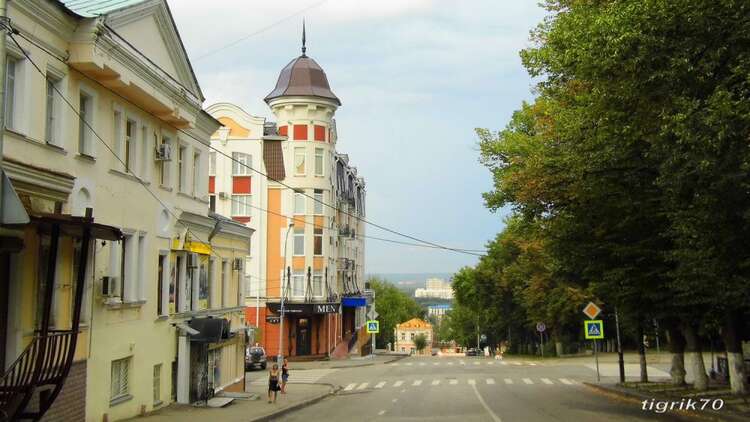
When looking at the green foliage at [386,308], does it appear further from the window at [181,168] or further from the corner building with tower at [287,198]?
the window at [181,168]

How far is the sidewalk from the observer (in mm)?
19500

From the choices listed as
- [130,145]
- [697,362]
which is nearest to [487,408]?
[697,362]

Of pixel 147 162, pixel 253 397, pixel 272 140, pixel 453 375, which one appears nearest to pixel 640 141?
pixel 147 162

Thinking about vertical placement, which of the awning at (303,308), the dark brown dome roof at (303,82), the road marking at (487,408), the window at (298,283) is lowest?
the road marking at (487,408)

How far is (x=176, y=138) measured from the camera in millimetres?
21719

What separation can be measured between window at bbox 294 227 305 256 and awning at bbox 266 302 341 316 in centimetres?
384

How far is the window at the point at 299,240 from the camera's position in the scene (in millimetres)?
55500

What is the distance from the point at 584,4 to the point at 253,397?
16888 mm

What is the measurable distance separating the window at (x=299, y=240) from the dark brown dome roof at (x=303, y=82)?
9.58 meters

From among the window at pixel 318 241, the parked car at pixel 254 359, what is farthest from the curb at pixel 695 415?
the window at pixel 318 241

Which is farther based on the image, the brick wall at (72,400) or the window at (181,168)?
the window at (181,168)

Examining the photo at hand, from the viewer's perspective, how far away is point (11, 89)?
512 inches

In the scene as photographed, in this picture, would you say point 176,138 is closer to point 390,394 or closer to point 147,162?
point 147,162

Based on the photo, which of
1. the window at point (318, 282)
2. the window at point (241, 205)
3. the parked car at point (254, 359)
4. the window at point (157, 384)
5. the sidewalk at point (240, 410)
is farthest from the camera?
the window at point (318, 282)
